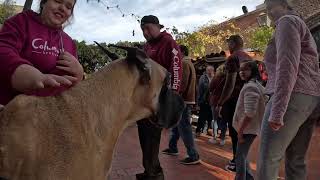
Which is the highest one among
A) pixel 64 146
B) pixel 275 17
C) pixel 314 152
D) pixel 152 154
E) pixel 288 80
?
pixel 275 17

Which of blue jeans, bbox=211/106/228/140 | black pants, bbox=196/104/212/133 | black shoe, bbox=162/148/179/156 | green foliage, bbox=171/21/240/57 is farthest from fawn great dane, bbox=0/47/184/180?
green foliage, bbox=171/21/240/57

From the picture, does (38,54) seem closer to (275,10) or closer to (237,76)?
(275,10)

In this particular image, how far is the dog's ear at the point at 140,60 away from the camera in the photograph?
304cm

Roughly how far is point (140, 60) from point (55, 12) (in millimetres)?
638

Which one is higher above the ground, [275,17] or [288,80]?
[275,17]

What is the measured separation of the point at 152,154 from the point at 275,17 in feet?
7.38

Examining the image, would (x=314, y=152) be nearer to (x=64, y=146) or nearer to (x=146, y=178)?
(x=146, y=178)

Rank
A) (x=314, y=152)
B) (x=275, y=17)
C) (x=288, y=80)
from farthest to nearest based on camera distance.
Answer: (x=314, y=152) → (x=275, y=17) → (x=288, y=80)

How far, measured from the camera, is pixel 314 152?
9.55 m

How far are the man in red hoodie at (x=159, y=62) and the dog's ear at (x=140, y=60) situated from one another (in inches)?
84.0

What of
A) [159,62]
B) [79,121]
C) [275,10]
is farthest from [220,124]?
[79,121]

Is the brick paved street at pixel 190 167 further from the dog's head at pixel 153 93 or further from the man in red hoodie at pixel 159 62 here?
the dog's head at pixel 153 93

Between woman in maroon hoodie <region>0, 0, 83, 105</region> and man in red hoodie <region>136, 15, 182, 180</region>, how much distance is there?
246cm

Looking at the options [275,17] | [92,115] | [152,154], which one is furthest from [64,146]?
[152,154]
